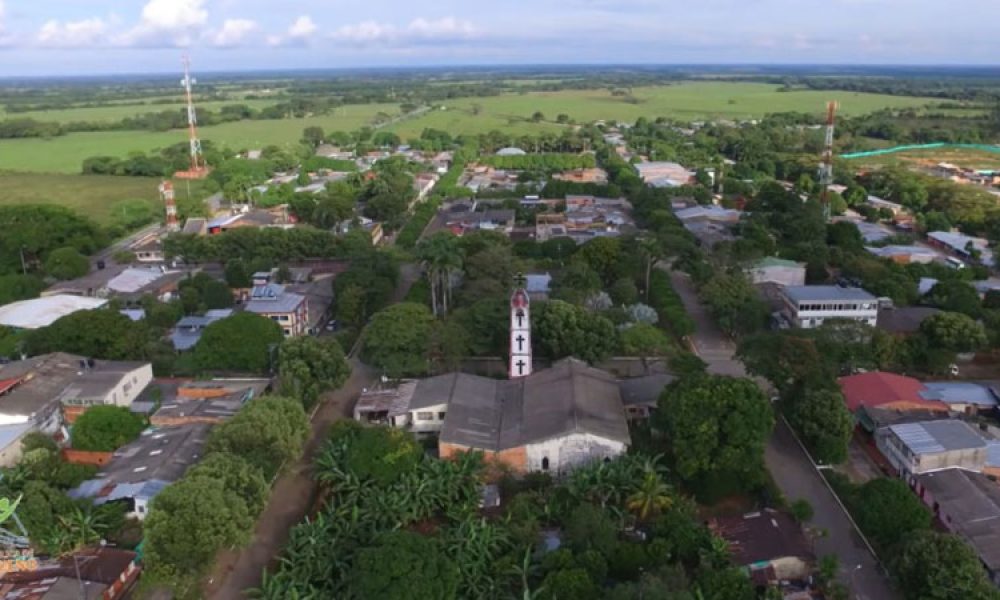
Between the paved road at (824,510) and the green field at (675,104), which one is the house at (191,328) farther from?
the green field at (675,104)

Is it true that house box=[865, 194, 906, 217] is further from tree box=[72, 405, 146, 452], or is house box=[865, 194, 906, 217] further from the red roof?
tree box=[72, 405, 146, 452]

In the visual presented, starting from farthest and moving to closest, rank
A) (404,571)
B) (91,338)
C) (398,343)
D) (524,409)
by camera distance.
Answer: (91,338) → (398,343) → (524,409) → (404,571)

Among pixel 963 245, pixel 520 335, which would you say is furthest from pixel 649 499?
pixel 963 245

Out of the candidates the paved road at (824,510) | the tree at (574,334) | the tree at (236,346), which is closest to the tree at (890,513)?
the paved road at (824,510)

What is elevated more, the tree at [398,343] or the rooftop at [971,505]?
the tree at [398,343]

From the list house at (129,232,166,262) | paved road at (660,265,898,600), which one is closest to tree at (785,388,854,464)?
paved road at (660,265,898,600)

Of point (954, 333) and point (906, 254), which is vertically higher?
point (954, 333)

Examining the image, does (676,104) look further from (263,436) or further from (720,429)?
(263,436)

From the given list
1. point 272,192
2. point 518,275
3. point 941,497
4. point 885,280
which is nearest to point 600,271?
point 518,275
